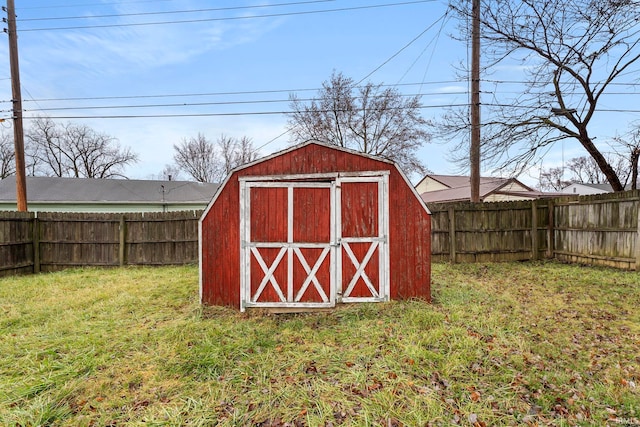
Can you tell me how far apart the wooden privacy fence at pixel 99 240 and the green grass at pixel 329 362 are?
3622 mm

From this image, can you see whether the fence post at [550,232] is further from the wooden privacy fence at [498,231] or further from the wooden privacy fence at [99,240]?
the wooden privacy fence at [99,240]

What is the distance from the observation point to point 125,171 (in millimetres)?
37719

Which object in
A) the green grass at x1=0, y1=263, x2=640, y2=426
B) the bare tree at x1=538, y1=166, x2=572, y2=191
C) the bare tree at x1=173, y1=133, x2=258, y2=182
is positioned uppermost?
the bare tree at x1=173, y1=133, x2=258, y2=182

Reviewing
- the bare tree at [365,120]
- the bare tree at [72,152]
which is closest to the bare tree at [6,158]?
the bare tree at [72,152]

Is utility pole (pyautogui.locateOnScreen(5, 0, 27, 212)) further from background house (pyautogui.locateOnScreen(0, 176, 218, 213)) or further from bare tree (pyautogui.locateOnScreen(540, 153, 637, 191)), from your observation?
bare tree (pyautogui.locateOnScreen(540, 153, 637, 191))

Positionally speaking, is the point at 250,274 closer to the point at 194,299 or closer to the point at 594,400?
the point at 194,299

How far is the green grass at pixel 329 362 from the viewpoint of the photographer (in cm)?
291

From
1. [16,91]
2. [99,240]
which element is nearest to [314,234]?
[99,240]

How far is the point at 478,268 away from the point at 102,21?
15667 millimetres

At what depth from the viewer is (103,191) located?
20.4 m

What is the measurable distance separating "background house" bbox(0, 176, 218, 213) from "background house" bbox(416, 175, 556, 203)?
1605cm

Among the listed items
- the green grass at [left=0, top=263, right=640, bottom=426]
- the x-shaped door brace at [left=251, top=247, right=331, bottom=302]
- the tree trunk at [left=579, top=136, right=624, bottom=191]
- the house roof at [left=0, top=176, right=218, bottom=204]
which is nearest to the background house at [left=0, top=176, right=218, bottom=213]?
the house roof at [left=0, top=176, right=218, bottom=204]

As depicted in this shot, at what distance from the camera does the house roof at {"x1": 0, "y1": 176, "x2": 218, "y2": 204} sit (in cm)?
1867

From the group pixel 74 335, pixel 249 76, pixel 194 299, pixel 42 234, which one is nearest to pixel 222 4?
pixel 249 76
